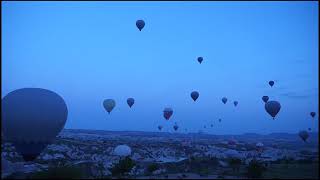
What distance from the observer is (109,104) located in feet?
157

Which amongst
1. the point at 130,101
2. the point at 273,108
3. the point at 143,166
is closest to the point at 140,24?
the point at 143,166

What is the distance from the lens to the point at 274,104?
42812 mm

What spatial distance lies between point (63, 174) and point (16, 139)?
6.55 metres

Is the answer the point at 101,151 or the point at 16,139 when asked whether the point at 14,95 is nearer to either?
the point at 16,139

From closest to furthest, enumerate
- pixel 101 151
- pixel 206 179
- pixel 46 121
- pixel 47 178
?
pixel 47 178 → pixel 206 179 → pixel 46 121 → pixel 101 151

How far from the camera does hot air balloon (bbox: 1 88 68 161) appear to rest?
2402 centimetres

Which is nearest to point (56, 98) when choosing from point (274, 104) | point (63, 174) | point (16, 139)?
point (16, 139)

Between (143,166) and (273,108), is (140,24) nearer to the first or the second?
(143,166)

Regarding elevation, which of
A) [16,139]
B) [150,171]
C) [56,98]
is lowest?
[150,171]

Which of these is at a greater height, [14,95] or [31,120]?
[14,95]

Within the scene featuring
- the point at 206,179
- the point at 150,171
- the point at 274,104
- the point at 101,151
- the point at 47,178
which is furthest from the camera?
the point at 101,151

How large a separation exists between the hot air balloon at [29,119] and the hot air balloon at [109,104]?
69.8ft

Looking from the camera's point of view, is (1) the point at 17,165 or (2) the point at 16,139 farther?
(1) the point at 17,165

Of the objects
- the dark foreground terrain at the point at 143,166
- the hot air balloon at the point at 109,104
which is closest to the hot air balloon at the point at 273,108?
the dark foreground terrain at the point at 143,166
